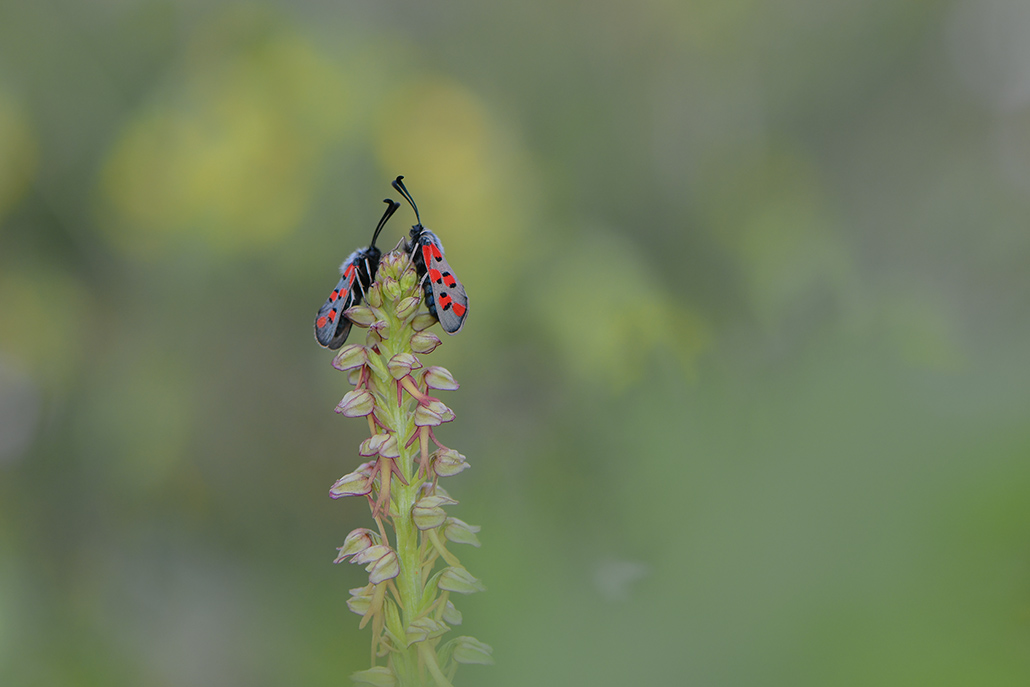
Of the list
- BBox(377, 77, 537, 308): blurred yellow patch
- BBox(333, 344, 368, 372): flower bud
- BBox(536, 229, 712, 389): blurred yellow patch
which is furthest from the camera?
BBox(377, 77, 537, 308): blurred yellow patch

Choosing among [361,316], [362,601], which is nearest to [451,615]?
[362,601]

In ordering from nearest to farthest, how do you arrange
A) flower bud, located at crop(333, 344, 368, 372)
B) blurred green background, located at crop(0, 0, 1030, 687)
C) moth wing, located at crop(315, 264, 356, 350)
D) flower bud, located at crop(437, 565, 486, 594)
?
1. blurred green background, located at crop(0, 0, 1030, 687)
2. flower bud, located at crop(437, 565, 486, 594)
3. flower bud, located at crop(333, 344, 368, 372)
4. moth wing, located at crop(315, 264, 356, 350)

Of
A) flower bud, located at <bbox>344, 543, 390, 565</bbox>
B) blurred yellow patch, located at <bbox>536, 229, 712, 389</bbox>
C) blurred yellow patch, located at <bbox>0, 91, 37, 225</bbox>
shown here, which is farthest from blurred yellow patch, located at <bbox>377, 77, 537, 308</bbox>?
flower bud, located at <bbox>344, 543, 390, 565</bbox>

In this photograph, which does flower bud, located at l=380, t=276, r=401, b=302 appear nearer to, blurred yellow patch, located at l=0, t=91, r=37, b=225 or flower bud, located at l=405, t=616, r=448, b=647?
flower bud, located at l=405, t=616, r=448, b=647

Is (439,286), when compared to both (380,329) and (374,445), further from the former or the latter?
(374,445)

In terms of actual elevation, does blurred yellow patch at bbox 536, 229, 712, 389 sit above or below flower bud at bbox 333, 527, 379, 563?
above

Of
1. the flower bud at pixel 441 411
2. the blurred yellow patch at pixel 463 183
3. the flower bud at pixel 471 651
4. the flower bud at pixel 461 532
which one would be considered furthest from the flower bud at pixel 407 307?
the blurred yellow patch at pixel 463 183

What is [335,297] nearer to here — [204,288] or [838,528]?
[838,528]
